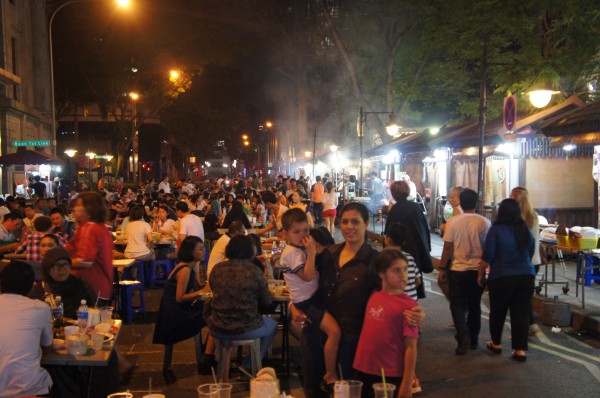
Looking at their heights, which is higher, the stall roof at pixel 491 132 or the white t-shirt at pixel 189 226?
the stall roof at pixel 491 132

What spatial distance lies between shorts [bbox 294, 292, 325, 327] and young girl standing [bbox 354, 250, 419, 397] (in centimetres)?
61

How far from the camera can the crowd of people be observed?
12.7 ft

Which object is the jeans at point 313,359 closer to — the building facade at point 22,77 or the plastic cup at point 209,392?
the plastic cup at point 209,392

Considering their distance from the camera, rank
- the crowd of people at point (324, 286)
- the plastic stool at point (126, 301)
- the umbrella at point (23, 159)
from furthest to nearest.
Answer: the umbrella at point (23, 159), the plastic stool at point (126, 301), the crowd of people at point (324, 286)

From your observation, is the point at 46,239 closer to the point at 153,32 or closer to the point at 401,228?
the point at 401,228

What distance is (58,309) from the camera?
5480 millimetres

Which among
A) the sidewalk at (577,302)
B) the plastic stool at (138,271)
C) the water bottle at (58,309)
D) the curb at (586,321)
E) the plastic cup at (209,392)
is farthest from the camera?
the plastic stool at (138,271)

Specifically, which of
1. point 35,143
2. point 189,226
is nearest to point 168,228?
point 189,226

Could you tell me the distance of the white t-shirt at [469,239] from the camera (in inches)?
283

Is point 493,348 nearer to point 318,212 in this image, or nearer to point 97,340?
point 97,340

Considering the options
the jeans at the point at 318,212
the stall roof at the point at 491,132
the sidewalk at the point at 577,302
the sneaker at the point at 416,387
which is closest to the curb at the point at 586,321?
the sidewalk at the point at 577,302

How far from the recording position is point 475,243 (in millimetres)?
7184

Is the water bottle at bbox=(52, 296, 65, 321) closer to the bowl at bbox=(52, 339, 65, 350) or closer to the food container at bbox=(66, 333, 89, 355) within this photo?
the bowl at bbox=(52, 339, 65, 350)

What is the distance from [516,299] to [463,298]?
0.63 m
